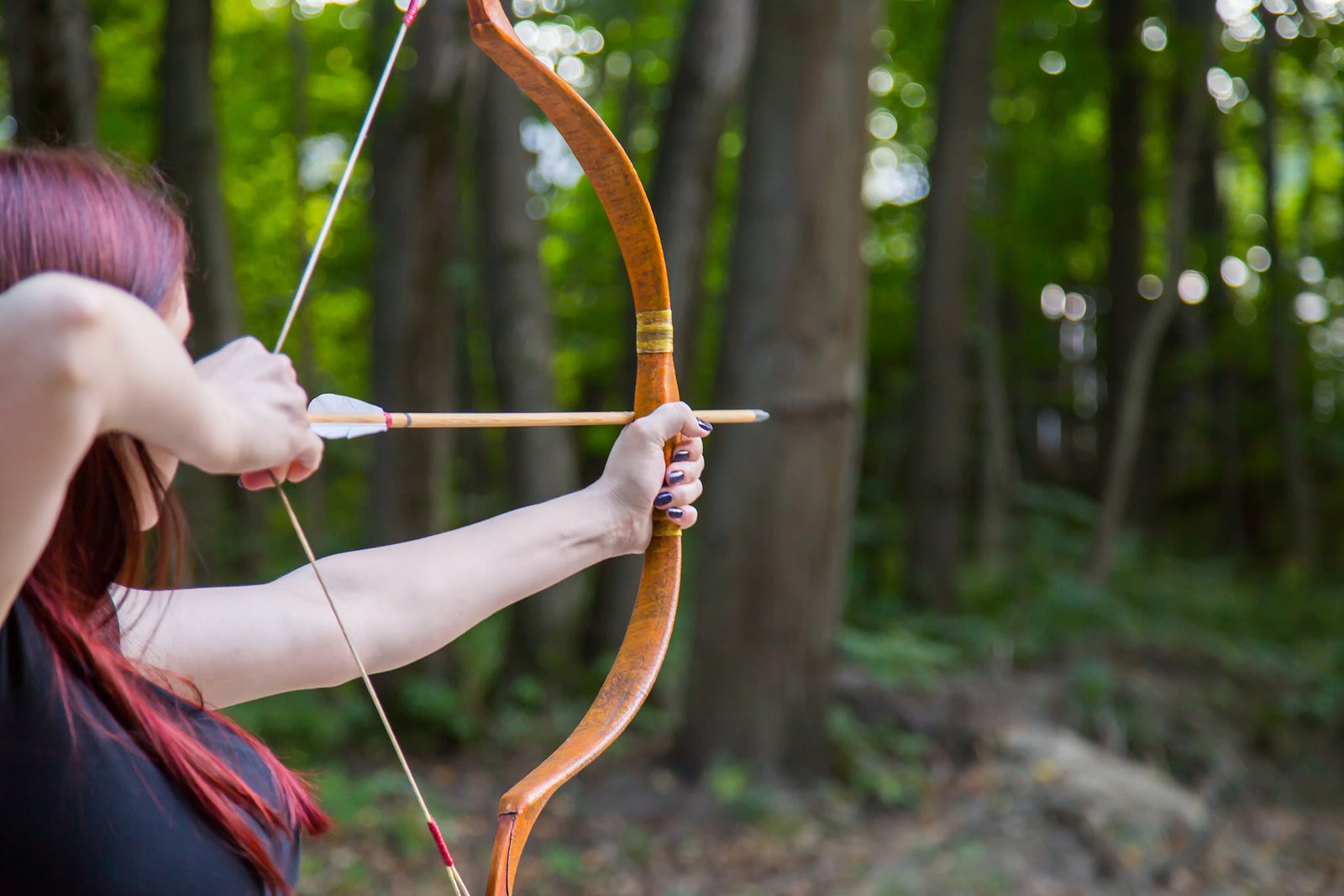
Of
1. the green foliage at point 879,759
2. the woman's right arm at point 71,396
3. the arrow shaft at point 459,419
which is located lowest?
the green foliage at point 879,759

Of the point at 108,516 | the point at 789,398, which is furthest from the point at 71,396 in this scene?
the point at 789,398

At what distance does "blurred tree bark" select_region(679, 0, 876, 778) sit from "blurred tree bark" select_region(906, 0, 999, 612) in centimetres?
278

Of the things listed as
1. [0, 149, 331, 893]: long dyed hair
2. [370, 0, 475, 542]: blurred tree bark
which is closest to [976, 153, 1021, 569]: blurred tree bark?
[370, 0, 475, 542]: blurred tree bark

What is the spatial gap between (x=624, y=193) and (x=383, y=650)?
64 cm

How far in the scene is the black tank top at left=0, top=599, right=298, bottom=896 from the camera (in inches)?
29.7

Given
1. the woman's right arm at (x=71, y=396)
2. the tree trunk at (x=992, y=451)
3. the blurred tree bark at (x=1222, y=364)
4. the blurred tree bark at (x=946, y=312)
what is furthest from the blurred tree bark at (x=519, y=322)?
the blurred tree bark at (x=1222, y=364)

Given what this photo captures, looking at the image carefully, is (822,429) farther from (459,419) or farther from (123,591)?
(123,591)

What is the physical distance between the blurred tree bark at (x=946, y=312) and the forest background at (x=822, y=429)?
0.02 m

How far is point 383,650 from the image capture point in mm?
1077

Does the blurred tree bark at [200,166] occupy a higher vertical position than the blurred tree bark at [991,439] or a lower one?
higher

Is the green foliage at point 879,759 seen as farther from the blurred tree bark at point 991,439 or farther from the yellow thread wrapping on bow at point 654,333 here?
the blurred tree bark at point 991,439

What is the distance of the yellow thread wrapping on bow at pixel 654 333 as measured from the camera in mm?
1345

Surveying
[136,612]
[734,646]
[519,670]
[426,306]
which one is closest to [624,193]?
[136,612]

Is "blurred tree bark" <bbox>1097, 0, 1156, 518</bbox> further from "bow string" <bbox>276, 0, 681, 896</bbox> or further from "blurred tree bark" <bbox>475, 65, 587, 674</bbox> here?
"bow string" <bbox>276, 0, 681, 896</bbox>
